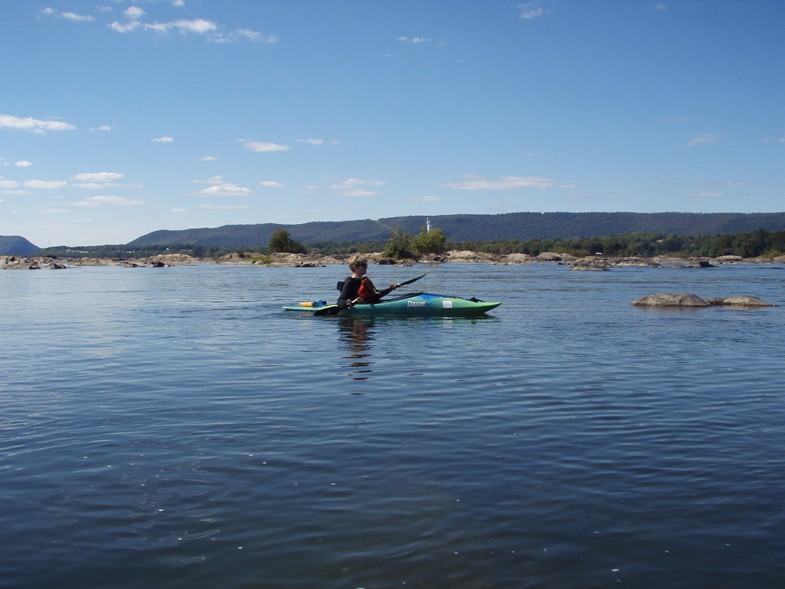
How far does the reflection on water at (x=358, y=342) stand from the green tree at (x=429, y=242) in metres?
109

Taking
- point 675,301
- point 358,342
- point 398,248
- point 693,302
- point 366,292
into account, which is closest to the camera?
point 358,342

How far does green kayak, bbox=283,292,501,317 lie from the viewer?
21688 mm

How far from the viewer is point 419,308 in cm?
2181

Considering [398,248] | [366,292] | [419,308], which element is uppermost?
[398,248]

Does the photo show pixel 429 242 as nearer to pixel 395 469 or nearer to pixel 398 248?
pixel 398 248

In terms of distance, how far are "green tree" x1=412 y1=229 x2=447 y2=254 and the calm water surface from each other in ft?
379

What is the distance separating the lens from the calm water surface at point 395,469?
16.4 feet

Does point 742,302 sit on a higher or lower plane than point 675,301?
lower

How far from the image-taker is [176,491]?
6.41m

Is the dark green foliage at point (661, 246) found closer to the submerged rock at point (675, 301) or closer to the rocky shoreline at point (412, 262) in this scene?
the rocky shoreline at point (412, 262)

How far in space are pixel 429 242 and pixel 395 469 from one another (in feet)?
407

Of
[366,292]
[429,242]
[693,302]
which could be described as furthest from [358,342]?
[429,242]

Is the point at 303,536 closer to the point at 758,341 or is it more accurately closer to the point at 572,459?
the point at 572,459

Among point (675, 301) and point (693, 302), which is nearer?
point (693, 302)
